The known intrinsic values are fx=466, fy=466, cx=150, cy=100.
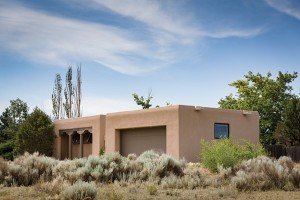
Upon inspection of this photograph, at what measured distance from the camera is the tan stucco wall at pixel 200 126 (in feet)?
86.0

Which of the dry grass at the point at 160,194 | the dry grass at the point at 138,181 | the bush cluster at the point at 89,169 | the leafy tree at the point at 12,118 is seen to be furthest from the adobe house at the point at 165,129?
the leafy tree at the point at 12,118

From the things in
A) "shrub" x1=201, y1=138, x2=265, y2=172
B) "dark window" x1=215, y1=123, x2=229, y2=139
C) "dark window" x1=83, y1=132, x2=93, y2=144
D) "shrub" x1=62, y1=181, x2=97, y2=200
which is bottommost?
"shrub" x1=62, y1=181, x2=97, y2=200

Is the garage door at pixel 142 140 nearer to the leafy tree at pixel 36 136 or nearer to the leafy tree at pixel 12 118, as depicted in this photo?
the leafy tree at pixel 36 136

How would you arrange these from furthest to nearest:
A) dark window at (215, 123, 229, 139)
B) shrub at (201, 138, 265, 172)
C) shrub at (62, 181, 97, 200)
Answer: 1. dark window at (215, 123, 229, 139)
2. shrub at (201, 138, 265, 172)
3. shrub at (62, 181, 97, 200)

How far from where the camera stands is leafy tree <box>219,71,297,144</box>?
43.3 meters

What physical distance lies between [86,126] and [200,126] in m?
10.0

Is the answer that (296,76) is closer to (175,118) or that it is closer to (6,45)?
(175,118)

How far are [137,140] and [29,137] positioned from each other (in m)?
11.4

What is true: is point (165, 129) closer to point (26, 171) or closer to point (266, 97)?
point (26, 171)

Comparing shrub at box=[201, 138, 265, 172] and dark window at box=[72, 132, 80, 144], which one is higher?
dark window at box=[72, 132, 80, 144]

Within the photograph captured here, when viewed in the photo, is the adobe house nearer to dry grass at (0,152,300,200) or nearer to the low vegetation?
dry grass at (0,152,300,200)

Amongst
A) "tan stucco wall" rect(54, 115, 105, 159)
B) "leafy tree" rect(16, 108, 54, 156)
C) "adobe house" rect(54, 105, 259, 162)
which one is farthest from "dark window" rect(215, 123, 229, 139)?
"leafy tree" rect(16, 108, 54, 156)

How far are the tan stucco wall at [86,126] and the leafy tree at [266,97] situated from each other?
17.3m

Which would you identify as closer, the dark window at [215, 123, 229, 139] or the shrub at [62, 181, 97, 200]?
the shrub at [62, 181, 97, 200]
